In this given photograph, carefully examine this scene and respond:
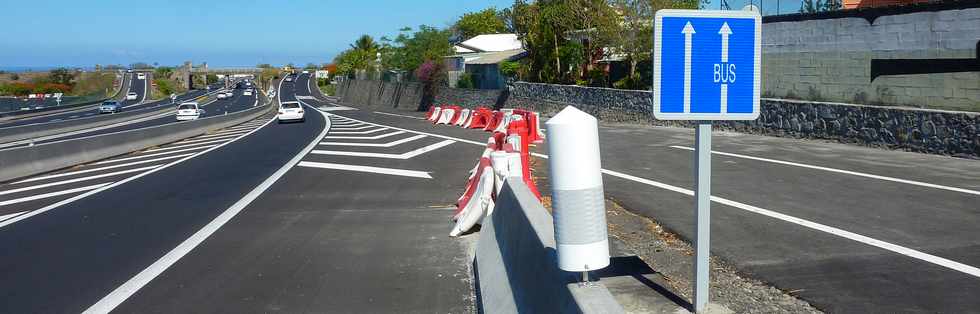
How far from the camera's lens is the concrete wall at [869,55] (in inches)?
691

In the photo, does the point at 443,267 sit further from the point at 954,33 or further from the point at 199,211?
the point at 954,33

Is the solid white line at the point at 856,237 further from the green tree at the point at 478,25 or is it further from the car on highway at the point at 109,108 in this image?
the green tree at the point at 478,25

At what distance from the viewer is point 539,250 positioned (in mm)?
5254

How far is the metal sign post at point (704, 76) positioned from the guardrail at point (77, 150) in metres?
16.8

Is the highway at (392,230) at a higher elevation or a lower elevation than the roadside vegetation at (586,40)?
lower

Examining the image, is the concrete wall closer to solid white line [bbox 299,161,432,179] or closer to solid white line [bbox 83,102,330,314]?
solid white line [bbox 299,161,432,179]

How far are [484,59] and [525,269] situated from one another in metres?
56.2

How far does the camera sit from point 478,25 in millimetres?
109688

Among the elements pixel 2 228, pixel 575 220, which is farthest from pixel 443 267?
pixel 2 228

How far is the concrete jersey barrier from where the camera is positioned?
4.18 m

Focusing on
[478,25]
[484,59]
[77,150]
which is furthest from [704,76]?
[478,25]

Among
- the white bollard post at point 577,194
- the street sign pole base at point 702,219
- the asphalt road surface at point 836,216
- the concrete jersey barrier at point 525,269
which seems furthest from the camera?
the asphalt road surface at point 836,216

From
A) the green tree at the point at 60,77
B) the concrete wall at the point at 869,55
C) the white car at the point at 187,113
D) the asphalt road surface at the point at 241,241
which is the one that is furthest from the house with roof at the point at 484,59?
the green tree at the point at 60,77

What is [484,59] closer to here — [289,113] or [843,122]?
[289,113]
